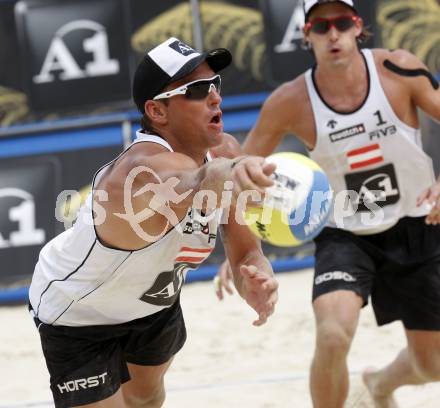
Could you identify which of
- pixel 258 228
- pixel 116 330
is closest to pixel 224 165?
pixel 258 228

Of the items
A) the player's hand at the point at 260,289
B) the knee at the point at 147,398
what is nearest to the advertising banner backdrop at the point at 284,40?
the knee at the point at 147,398

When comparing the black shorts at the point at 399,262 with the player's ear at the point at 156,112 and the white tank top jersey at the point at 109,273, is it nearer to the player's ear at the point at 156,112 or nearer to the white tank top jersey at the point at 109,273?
the white tank top jersey at the point at 109,273

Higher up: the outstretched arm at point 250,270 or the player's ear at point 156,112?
the player's ear at point 156,112

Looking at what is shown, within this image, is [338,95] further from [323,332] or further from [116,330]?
[116,330]

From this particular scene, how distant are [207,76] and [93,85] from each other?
5252 mm

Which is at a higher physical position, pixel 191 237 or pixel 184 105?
pixel 184 105

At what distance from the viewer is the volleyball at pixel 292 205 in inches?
128

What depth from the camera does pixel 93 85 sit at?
8656 mm

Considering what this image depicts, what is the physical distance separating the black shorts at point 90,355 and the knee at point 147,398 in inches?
10.2

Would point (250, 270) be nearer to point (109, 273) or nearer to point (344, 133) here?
point (109, 273)

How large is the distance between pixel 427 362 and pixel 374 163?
1.02 metres

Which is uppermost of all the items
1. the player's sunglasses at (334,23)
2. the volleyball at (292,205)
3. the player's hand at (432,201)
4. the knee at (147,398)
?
the player's sunglasses at (334,23)

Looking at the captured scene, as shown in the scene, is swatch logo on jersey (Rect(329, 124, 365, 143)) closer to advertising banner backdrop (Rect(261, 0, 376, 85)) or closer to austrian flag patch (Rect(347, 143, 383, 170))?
austrian flag patch (Rect(347, 143, 383, 170))

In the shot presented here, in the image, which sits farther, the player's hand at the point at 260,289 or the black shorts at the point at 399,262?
Answer: the black shorts at the point at 399,262
